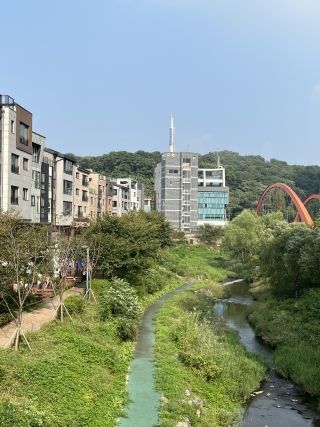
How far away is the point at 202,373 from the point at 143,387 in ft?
10.8

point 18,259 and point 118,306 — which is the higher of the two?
point 18,259

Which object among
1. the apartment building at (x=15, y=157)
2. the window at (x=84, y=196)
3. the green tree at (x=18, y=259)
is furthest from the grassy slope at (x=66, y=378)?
the window at (x=84, y=196)

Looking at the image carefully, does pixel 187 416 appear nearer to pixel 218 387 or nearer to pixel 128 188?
pixel 218 387

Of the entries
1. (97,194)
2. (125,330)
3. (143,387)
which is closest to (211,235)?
(97,194)

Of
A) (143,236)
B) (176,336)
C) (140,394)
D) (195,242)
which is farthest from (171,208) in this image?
(140,394)

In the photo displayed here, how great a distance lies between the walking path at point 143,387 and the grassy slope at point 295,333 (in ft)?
23.4

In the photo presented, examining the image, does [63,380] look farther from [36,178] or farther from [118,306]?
[36,178]

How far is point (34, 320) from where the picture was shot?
25484 mm

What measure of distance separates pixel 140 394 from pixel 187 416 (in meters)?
2.51

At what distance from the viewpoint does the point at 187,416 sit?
16.4 m

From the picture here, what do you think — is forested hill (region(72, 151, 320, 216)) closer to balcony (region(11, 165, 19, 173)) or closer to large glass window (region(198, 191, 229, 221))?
large glass window (region(198, 191, 229, 221))

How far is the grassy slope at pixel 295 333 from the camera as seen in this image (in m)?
22.5

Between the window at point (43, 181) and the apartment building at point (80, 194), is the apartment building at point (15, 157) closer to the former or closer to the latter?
the window at point (43, 181)

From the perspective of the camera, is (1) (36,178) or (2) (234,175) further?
(2) (234,175)
